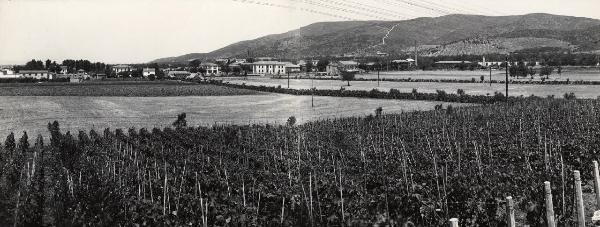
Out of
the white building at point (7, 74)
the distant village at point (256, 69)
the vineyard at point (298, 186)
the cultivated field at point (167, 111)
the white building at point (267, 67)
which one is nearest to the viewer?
the vineyard at point (298, 186)

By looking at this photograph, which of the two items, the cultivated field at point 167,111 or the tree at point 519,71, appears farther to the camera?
the tree at point 519,71

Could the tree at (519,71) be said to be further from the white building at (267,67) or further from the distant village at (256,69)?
the white building at (267,67)

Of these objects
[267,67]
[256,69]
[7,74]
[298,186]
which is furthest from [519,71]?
[7,74]

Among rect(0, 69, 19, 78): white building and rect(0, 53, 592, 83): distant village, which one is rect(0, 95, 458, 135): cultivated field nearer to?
rect(0, 53, 592, 83): distant village

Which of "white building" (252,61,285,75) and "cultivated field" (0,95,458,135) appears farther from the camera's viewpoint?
"white building" (252,61,285,75)

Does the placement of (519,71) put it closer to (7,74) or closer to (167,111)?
(167,111)

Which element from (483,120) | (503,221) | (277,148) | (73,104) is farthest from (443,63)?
(503,221)

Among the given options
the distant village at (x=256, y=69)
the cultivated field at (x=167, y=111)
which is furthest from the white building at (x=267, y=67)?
the cultivated field at (x=167, y=111)

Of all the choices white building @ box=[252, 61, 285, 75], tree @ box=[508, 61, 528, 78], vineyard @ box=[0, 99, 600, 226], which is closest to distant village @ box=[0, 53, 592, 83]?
white building @ box=[252, 61, 285, 75]
